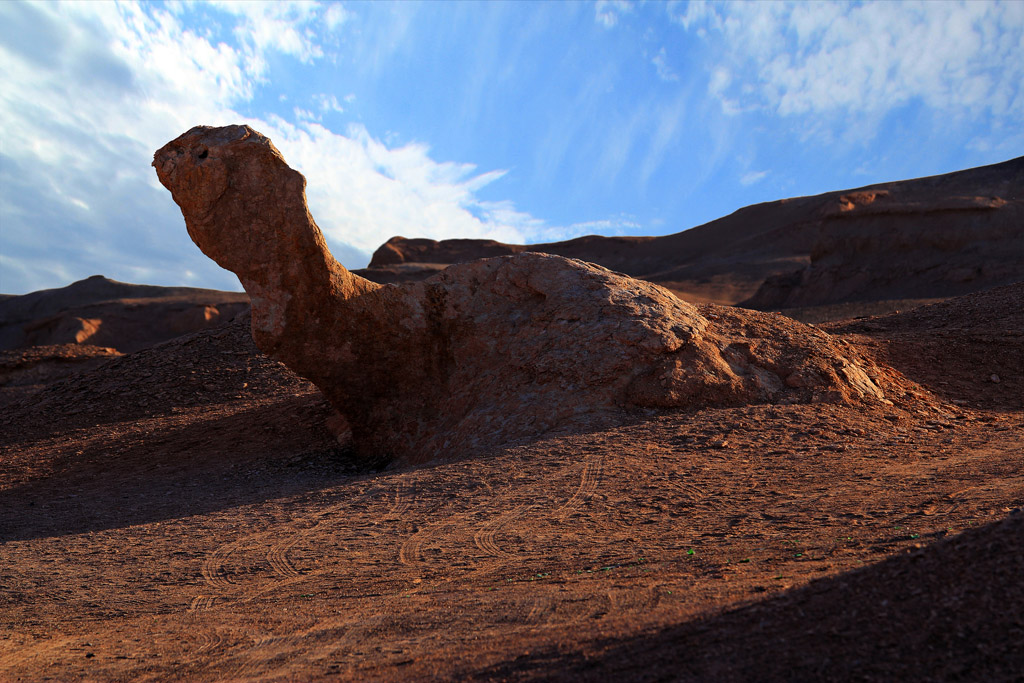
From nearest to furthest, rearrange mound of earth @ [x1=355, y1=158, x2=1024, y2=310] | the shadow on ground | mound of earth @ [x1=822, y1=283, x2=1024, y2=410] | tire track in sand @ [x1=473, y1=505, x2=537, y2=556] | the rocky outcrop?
the shadow on ground → tire track in sand @ [x1=473, y1=505, x2=537, y2=556] → mound of earth @ [x1=822, y1=283, x2=1024, y2=410] → the rocky outcrop → mound of earth @ [x1=355, y1=158, x2=1024, y2=310]

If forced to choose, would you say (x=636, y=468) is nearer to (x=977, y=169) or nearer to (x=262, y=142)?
(x=262, y=142)

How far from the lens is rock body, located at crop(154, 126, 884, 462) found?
7.45 meters

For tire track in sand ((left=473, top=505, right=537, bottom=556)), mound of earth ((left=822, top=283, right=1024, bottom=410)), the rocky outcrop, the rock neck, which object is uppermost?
the rocky outcrop

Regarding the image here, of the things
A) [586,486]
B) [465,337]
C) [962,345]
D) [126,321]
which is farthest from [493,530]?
[126,321]

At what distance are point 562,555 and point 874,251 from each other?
28.7 metres

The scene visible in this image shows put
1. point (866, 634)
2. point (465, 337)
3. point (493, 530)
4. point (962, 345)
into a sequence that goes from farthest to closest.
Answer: point (962, 345) → point (465, 337) → point (493, 530) → point (866, 634)

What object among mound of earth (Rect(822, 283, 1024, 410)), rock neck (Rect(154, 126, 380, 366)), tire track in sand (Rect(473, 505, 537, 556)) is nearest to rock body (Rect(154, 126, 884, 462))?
rock neck (Rect(154, 126, 380, 366))

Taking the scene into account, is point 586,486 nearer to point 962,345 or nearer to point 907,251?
point 962,345

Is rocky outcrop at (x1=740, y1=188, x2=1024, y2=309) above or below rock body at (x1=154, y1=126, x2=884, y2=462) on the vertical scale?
above

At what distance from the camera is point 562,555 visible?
14.4 ft

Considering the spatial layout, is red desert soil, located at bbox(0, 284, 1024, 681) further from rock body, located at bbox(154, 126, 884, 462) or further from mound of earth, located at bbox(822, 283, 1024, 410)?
rock body, located at bbox(154, 126, 884, 462)

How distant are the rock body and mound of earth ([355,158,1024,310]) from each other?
20574 millimetres

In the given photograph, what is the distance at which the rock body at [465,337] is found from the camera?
24.4ft

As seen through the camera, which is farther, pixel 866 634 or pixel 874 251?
pixel 874 251
